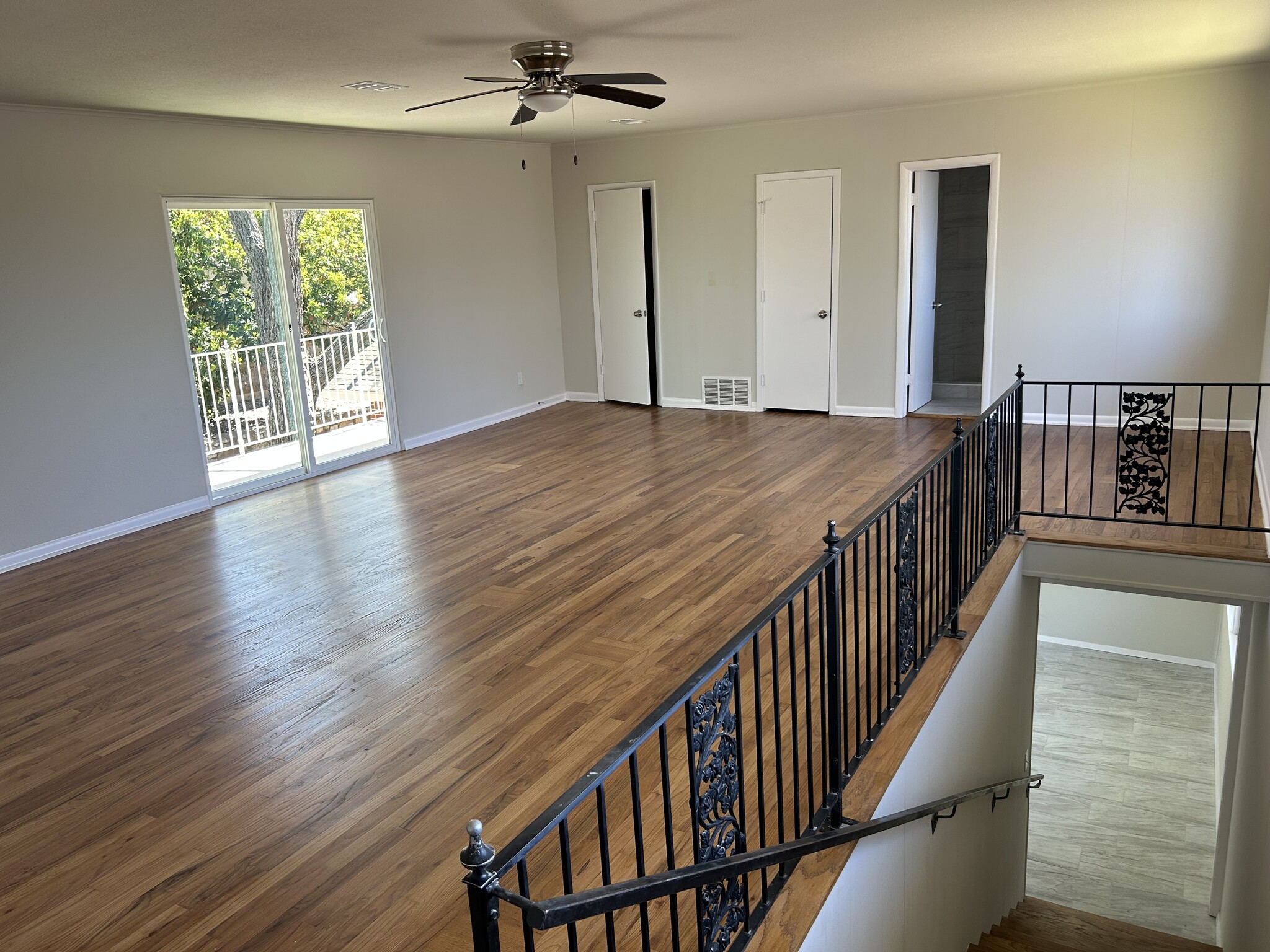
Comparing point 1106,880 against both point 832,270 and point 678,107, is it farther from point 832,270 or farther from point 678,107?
point 678,107

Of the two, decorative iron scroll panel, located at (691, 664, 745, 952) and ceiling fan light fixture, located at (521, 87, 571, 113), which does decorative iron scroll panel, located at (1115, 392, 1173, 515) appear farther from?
decorative iron scroll panel, located at (691, 664, 745, 952)

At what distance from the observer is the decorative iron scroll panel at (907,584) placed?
328 cm

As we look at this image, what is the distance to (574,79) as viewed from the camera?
4191 mm

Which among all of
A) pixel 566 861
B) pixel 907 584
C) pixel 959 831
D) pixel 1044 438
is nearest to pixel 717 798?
pixel 566 861

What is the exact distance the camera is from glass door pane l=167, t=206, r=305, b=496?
632cm

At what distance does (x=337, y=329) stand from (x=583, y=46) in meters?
3.65

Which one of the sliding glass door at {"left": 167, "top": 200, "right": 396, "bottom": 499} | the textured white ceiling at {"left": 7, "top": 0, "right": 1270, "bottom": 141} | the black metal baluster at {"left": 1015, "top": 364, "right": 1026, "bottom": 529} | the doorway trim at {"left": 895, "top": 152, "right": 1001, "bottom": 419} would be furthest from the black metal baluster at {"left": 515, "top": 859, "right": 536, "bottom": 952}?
the doorway trim at {"left": 895, "top": 152, "right": 1001, "bottom": 419}

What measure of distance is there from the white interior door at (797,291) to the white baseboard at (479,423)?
224cm

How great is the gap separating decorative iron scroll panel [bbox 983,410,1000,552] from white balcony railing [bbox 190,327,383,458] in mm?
4896

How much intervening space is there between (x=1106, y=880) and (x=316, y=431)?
7.09 meters

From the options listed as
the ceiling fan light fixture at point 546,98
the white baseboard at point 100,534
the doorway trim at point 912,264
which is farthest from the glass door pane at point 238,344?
the doorway trim at point 912,264

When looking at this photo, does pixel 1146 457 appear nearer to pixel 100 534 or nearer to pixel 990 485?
pixel 990 485

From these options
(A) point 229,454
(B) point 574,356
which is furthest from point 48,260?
(B) point 574,356

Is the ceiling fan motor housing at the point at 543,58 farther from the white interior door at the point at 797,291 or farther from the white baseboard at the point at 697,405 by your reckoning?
the white baseboard at the point at 697,405
